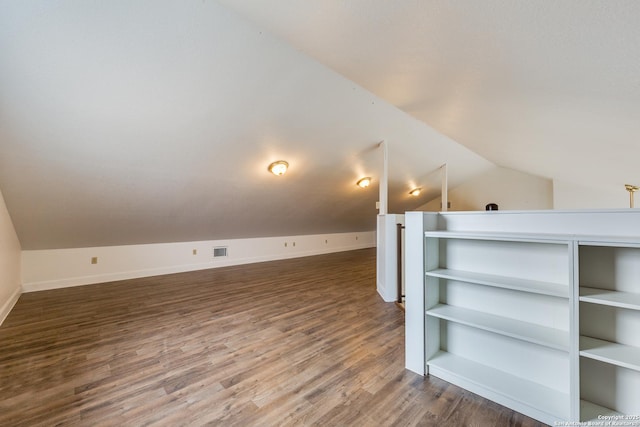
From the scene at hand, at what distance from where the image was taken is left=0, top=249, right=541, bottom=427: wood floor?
1606 mm

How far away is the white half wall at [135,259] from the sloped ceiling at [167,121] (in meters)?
0.24

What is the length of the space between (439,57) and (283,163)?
2.91m

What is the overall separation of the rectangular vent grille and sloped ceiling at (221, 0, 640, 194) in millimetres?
5081

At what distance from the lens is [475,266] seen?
2.03 m

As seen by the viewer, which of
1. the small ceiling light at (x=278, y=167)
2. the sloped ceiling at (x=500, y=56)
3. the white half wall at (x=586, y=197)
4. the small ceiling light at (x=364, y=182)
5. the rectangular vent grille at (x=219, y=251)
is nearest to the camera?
the sloped ceiling at (x=500, y=56)

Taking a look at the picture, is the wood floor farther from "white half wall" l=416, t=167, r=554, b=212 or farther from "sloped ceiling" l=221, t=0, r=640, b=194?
"white half wall" l=416, t=167, r=554, b=212

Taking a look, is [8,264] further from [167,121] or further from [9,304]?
[167,121]

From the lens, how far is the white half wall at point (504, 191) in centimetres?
759

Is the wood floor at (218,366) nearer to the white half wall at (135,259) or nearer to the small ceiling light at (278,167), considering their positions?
the white half wall at (135,259)

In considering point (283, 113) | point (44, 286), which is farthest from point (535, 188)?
point (44, 286)

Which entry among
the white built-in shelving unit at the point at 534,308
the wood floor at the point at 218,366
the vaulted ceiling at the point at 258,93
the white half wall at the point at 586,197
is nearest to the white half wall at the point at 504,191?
the white half wall at the point at 586,197

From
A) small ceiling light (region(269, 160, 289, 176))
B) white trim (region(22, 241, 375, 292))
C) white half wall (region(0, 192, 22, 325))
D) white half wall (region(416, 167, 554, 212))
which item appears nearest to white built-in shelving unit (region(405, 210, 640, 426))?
small ceiling light (region(269, 160, 289, 176))

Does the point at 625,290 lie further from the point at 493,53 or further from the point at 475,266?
the point at 493,53

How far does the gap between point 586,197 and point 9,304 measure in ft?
36.0
